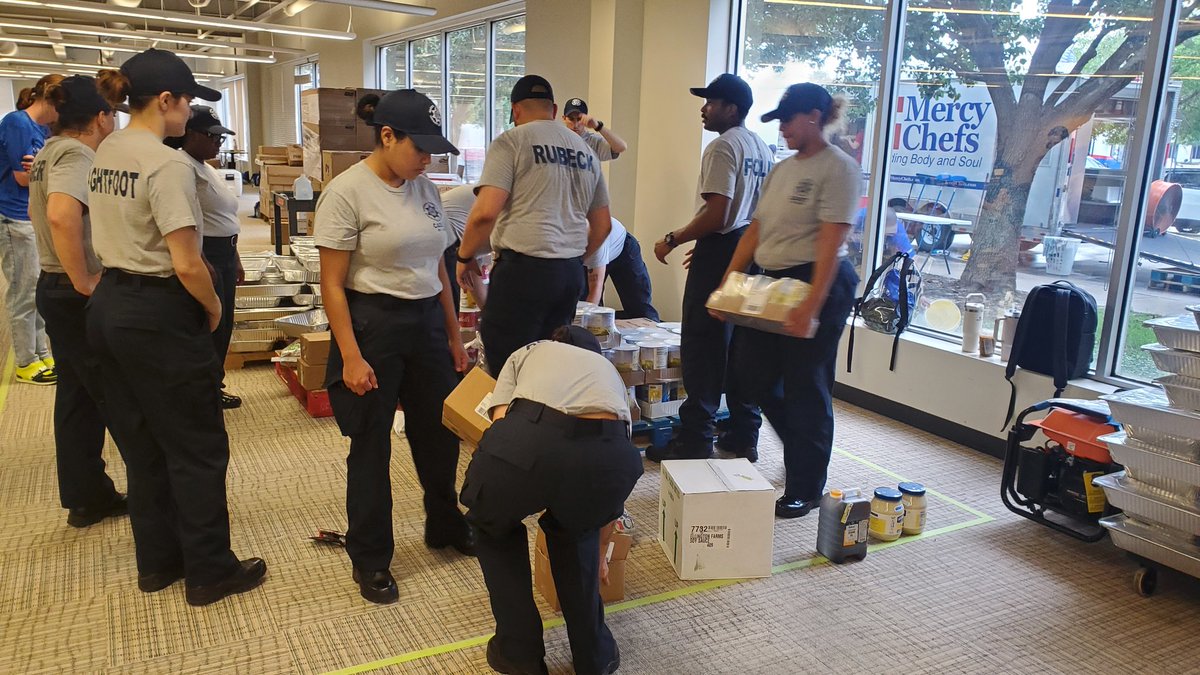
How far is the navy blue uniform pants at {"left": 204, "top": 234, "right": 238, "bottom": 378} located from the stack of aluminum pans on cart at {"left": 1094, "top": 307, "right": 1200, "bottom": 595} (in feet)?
10.6

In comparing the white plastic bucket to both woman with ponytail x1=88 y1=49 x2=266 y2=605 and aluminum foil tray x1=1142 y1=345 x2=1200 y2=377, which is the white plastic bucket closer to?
aluminum foil tray x1=1142 y1=345 x2=1200 y2=377

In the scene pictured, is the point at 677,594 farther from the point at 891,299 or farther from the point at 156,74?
the point at 891,299

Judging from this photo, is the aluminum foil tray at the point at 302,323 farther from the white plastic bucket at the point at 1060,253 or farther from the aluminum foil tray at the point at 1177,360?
the aluminum foil tray at the point at 1177,360

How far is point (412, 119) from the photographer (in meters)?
2.39

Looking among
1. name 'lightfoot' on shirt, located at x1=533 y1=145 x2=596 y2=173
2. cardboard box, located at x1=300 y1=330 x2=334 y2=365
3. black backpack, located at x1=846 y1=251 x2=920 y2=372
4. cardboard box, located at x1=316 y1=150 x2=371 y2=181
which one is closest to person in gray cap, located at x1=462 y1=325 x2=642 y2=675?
name 'lightfoot' on shirt, located at x1=533 y1=145 x2=596 y2=173

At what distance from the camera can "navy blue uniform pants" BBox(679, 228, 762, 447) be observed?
3.78 metres

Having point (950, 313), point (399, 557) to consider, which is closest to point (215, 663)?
point (399, 557)

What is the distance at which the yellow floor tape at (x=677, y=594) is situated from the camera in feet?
7.72

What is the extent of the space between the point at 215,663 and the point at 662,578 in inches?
53.7

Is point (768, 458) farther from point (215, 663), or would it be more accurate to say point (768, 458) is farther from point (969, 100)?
point (215, 663)

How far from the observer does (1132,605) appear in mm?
2787

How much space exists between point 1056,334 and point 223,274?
139 inches

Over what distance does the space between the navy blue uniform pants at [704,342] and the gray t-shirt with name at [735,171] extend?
0.10 m

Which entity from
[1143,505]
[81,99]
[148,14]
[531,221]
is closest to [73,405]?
[81,99]
